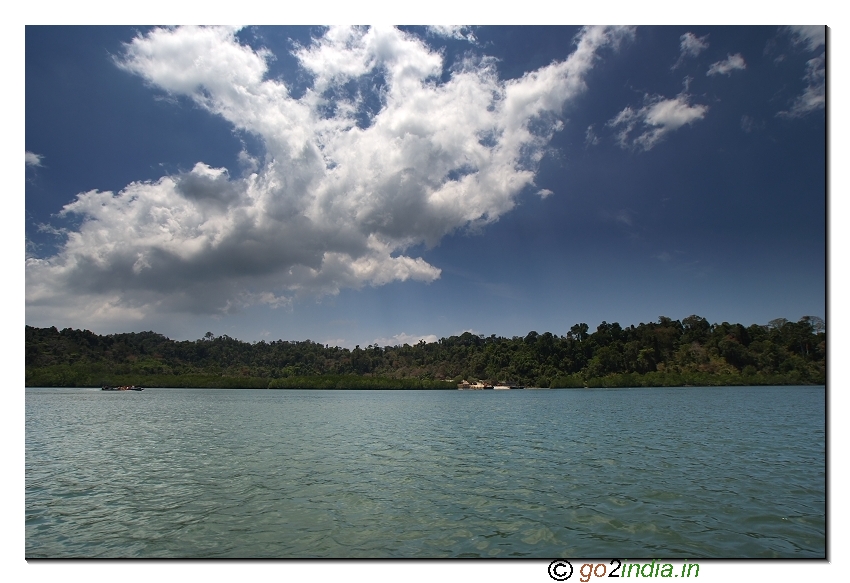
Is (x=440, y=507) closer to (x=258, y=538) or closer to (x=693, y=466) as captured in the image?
→ (x=258, y=538)

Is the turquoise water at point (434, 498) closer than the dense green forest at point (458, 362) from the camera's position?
Yes

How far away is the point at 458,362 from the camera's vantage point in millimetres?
181500

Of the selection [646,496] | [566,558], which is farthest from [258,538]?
[646,496]

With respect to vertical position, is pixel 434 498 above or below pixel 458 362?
above

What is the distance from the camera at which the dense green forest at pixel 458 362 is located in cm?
10031

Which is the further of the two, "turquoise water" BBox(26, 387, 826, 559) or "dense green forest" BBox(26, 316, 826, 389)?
"dense green forest" BBox(26, 316, 826, 389)

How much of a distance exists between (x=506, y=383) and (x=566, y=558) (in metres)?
162

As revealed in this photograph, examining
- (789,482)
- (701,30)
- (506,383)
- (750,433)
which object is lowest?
(506,383)

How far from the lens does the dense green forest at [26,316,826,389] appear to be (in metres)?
100

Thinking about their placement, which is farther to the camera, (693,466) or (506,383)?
(506,383)

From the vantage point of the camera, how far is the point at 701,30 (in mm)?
10859

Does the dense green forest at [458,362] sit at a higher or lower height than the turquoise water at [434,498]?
lower

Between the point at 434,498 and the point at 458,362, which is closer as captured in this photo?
the point at 434,498

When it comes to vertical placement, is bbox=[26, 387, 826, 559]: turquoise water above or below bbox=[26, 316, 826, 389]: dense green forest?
above
